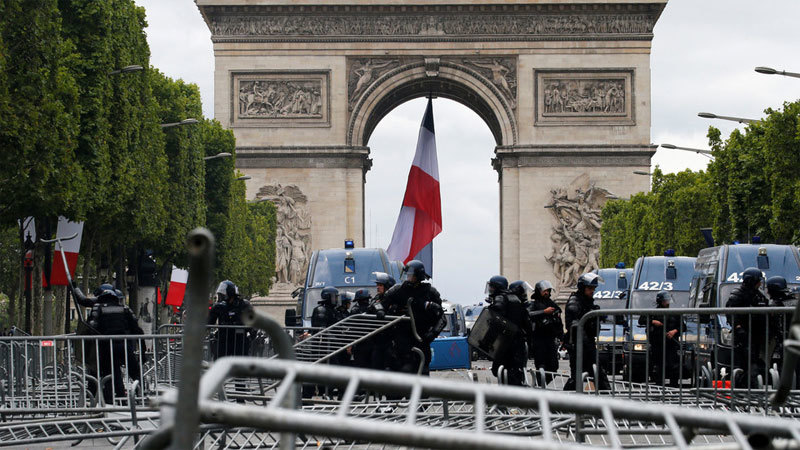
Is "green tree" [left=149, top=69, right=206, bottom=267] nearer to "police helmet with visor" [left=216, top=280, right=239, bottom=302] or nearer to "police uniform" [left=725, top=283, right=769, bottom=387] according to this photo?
"police helmet with visor" [left=216, top=280, right=239, bottom=302]

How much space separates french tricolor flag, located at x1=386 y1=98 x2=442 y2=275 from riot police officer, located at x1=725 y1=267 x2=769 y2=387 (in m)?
22.8

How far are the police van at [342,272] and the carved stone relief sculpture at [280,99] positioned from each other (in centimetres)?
3029

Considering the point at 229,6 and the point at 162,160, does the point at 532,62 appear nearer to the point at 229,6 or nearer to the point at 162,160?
the point at 229,6

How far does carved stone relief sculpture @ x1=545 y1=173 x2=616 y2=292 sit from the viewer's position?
187 ft

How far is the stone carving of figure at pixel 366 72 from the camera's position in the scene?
5766 centimetres

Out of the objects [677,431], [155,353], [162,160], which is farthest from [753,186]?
[677,431]

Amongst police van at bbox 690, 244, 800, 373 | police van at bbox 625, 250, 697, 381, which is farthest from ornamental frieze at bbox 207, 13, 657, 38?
police van at bbox 690, 244, 800, 373

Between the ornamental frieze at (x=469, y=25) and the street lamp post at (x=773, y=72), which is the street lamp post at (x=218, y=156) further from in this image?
the street lamp post at (x=773, y=72)

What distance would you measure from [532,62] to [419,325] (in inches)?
1721

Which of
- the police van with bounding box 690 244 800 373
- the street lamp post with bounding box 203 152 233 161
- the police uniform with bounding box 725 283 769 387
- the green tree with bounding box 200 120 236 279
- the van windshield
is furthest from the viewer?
the green tree with bounding box 200 120 236 279

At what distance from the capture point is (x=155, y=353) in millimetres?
10445

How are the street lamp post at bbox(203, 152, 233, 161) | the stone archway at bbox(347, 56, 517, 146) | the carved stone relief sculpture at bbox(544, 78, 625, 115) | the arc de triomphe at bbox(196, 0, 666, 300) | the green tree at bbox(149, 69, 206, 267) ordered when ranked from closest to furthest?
the green tree at bbox(149, 69, 206, 267) → the street lamp post at bbox(203, 152, 233, 161) → the arc de triomphe at bbox(196, 0, 666, 300) → the carved stone relief sculpture at bbox(544, 78, 625, 115) → the stone archway at bbox(347, 56, 517, 146)

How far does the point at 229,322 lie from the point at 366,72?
40662 mm

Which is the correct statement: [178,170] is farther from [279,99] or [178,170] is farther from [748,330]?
[748,330]
